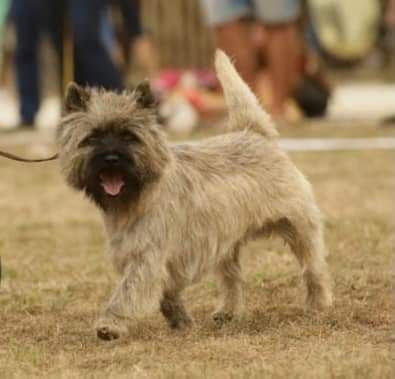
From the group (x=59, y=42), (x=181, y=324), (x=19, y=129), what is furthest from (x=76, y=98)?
(x=19, y=129)

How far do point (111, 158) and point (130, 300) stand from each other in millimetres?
618

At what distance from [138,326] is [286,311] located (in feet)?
2.53

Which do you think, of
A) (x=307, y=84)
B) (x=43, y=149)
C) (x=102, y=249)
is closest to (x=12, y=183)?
(x=43, y=149)

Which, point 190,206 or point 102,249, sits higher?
point 190,206

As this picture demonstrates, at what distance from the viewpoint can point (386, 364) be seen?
613cm

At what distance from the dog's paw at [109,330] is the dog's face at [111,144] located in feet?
1.65

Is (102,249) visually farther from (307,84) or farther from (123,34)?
(307,84)

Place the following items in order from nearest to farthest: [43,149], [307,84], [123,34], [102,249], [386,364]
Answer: [386,364], [102,249], [43,149], [123,34], [307,84]

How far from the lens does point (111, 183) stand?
6.77m

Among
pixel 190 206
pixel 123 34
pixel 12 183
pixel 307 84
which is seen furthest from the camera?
pixel 307 84

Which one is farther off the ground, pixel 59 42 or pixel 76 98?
pixel 76 98

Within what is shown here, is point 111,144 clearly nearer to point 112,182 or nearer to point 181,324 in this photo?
point 112,182

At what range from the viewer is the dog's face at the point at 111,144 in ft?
22.0

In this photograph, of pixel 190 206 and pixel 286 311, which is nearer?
pixel 190 206
